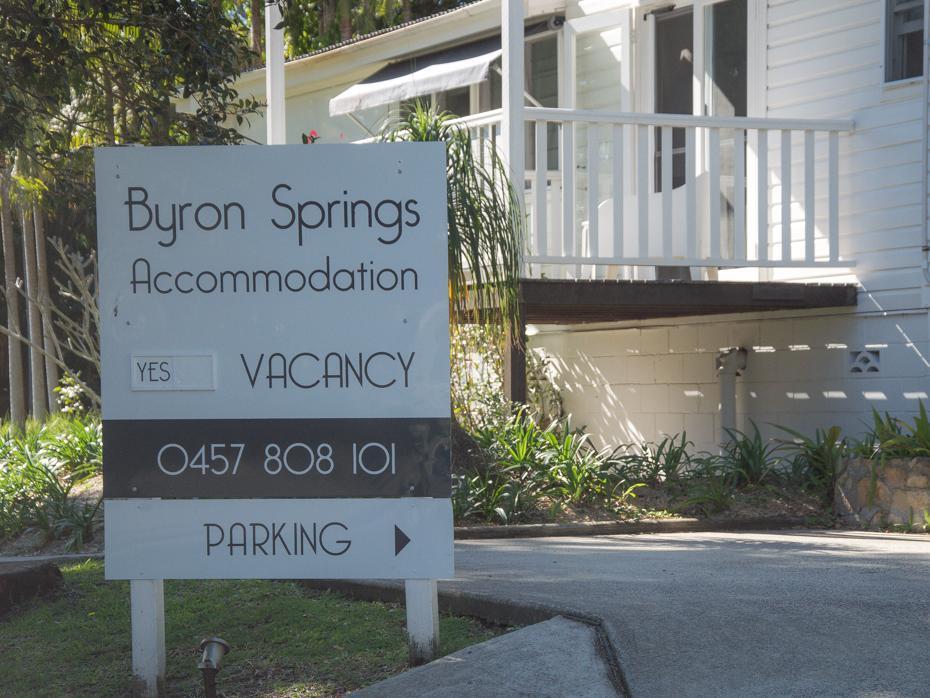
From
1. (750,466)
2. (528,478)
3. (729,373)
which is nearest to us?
(528,478)

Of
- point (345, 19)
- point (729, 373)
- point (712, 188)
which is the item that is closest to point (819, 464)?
point (729, 373)

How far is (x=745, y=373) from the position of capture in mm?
10555

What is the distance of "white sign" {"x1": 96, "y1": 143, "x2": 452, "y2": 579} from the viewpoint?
4.28m

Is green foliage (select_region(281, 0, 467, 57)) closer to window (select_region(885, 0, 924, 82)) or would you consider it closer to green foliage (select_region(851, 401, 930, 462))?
window (select_region(885, 0, 924, 82))

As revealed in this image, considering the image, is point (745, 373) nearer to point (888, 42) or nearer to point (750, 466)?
point (750, 466)

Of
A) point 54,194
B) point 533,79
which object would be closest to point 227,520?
point 54,194

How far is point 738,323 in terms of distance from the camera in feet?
34.8

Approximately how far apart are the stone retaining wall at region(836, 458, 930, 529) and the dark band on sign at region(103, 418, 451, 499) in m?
4.54

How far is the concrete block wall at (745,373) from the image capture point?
9258 mm

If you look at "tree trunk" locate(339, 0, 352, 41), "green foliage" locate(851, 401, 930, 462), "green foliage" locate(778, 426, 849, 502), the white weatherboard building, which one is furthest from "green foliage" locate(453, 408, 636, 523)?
"tree trunk" locate(339, 0, 352, 41)

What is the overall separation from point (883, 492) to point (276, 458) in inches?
199

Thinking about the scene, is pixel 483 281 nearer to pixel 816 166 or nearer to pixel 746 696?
pixel 816 166

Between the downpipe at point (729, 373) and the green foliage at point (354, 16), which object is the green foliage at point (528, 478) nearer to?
the downpipe at point (729, 373)

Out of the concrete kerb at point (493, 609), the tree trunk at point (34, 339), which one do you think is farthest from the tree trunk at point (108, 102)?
the tree trunk at point (34, 339)
